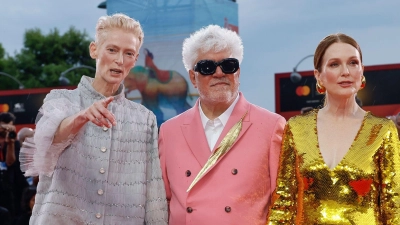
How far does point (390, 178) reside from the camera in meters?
3.24

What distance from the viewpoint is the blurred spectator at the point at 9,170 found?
24.5 feet

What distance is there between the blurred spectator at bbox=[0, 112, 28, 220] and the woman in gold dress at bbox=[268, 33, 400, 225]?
15.5ft

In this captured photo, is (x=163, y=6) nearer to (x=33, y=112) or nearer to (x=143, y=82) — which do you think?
(x=143, y=82)

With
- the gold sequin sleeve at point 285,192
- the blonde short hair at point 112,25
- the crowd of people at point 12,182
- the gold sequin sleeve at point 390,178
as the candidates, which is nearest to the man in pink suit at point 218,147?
the gold sequin sleeve at point 285,192

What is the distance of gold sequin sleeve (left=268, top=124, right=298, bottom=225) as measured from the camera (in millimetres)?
3436

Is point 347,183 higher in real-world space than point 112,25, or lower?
lower

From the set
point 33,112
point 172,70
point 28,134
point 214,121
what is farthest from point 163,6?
point 214,121

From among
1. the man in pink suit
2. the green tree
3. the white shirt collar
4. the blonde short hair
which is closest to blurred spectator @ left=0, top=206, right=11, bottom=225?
→ the man in pink suit

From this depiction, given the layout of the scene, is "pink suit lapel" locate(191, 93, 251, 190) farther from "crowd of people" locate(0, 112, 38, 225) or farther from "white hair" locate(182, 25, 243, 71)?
"crowd of people" locate(0, 112, 38, 225)

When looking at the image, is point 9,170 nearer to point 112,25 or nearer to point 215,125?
point 215,125

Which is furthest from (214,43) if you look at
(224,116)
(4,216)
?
(4,216)

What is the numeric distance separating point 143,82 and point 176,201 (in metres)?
20.3

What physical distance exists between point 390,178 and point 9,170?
5.29m

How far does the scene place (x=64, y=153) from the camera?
3.43m
